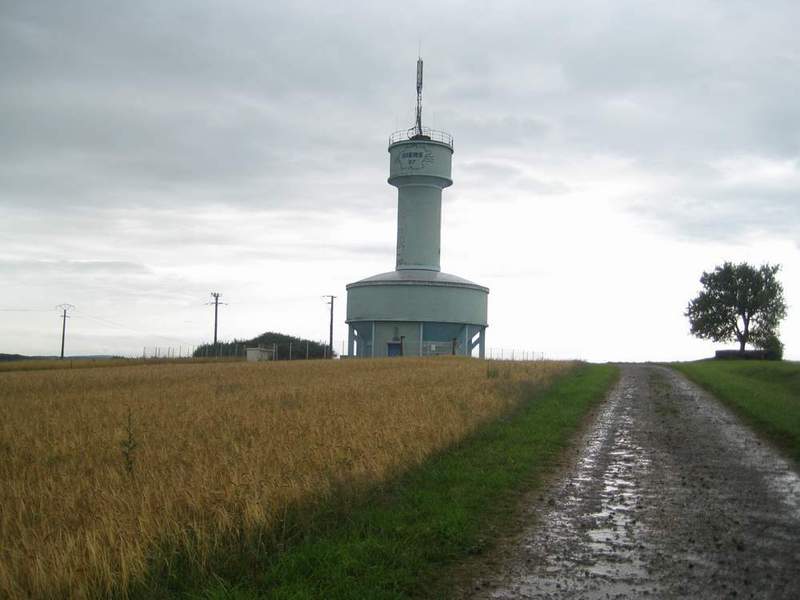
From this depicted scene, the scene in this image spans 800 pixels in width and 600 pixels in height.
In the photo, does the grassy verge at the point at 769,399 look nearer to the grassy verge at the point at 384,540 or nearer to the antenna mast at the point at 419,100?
the grassy verge at the point at 384,540

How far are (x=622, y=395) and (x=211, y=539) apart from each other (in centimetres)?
1917

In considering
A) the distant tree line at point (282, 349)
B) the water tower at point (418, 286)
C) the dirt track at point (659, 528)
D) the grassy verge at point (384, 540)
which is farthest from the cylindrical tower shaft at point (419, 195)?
the grassy verge at point (384, 540)

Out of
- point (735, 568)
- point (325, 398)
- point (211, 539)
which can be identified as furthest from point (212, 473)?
point (325, 398)

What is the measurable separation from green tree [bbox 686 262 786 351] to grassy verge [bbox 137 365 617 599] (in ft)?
225

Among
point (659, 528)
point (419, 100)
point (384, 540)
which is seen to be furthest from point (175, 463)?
point (419, 100)

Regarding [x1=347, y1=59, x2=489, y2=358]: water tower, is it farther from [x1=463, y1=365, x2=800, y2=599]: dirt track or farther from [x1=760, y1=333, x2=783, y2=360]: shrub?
[x1=463, y1=365, x2=800, y2=599]: dirt track

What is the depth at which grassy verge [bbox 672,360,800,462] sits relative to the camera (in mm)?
15381

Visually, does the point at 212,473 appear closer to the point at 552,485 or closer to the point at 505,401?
the point at 552,485

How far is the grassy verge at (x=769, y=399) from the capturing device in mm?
15381

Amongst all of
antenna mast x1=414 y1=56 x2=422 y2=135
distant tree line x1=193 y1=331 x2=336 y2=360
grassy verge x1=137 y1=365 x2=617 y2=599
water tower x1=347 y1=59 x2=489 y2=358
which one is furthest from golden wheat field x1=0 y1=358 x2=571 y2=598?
distant tree line x1=193 y1=331 x2=336 y2=360

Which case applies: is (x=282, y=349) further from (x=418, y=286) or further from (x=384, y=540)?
(x=384, y=540)

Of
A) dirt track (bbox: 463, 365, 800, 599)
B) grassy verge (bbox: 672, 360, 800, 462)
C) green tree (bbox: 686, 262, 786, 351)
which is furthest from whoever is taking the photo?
green tree (bbox: 686, 262, 786, 351)

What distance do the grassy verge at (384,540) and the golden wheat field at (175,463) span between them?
27 centimetres

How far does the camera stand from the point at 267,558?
23.5 ft
